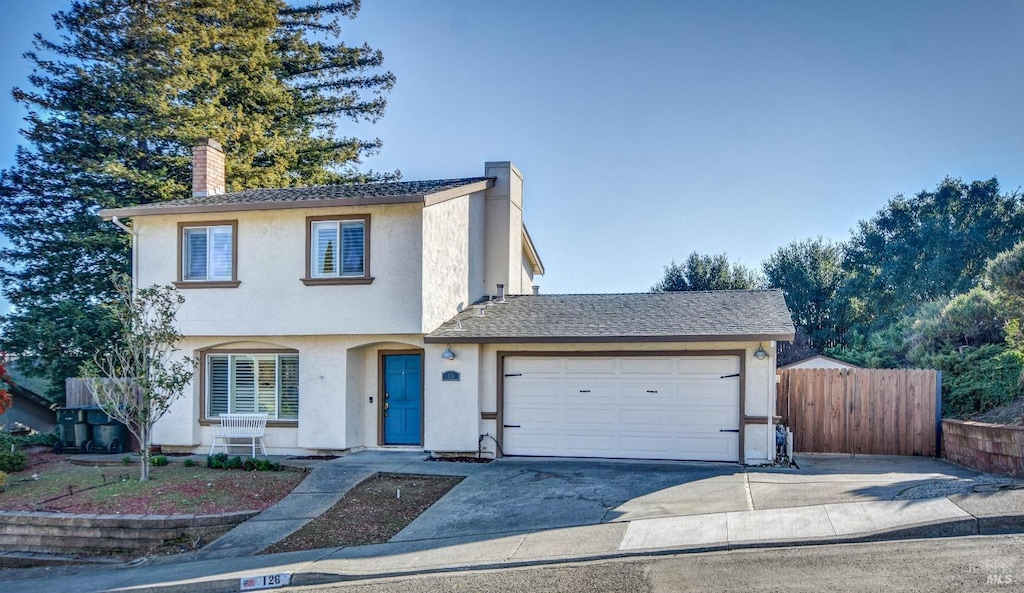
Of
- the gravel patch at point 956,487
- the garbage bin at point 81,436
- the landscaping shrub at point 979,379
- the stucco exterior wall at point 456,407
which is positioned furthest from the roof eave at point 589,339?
the garbage bin at point 81,436

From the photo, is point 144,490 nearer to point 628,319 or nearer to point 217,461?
point 217,461

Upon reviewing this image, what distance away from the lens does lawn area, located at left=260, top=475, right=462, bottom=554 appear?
420 inches

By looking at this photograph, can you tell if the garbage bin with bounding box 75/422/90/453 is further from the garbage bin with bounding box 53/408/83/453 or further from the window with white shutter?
the window with white shutter

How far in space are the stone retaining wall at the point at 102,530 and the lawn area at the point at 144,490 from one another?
0.34 metres

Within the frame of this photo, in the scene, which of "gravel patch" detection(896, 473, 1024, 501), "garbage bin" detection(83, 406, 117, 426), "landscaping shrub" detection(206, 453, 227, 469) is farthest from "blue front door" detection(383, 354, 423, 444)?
"gravel patch" detection(896, 473, 1024, 501)

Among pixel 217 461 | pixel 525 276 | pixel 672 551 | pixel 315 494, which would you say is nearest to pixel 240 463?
pixel 217 461

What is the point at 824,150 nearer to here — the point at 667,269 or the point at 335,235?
the point at 335,235

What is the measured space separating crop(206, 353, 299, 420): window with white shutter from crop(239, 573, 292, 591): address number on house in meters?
7.81

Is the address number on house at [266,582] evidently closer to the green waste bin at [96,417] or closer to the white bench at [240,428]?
the white bench at [240,428]

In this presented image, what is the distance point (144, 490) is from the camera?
44.3ft

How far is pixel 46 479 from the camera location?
590 inches

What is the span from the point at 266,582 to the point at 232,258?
906cm

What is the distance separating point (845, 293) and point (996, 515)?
111 feet

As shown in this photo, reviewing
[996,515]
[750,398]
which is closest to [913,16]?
[750,398]
